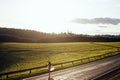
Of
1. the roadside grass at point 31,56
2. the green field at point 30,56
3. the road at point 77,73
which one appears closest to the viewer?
the road at point 77,73

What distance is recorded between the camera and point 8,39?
12619 centimetres

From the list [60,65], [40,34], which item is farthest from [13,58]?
[40,34]

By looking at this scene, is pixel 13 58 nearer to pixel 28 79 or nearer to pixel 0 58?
pixel 0 58

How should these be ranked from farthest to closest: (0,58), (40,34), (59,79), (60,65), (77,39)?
(40,34), (77,39), (0,58), (60,65), (59,79)

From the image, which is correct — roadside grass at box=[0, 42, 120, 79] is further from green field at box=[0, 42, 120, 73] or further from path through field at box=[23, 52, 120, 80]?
path through field at box=[23, 52, 120, 80]

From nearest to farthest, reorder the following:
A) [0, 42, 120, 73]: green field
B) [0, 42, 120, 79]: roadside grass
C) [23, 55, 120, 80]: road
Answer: [23, 55, 120, 80]: road, [0, 42, 120, 79]: roadside grass, [0, 42, 120, 73]: green field

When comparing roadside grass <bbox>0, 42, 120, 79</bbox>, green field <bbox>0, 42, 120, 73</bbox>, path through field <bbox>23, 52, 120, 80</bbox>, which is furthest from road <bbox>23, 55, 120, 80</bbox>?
green field <bbox>0, 42, 120, 73</bbox>

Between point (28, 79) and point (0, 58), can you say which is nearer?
point (28, 79)

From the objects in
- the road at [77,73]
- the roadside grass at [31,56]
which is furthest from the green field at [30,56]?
→ the road at [77,73]

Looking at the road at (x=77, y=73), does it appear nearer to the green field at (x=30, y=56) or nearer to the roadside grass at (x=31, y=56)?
the roadside grass at (x=31, y=56)

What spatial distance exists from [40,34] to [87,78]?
172 m

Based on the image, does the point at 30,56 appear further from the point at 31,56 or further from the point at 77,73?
the point at 77,73

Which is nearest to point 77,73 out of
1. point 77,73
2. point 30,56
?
point 77,73

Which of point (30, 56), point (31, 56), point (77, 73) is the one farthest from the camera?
point (31, 56)
